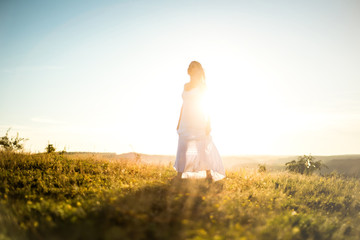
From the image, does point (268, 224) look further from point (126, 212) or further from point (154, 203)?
point (126, 212)

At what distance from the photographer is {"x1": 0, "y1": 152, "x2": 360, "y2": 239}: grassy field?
180 inches

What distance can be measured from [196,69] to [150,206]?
498 centimetres

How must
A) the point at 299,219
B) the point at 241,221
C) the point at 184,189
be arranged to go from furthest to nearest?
1. the point at 184,189
2. the point at 299,219
3. the point at 241,221

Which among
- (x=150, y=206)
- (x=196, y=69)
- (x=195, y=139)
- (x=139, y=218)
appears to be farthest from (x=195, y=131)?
(x=139, y=218)

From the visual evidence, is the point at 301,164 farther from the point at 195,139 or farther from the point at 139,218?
the point at 139,218

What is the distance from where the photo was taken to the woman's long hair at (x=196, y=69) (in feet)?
28.9

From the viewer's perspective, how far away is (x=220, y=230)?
194 inches

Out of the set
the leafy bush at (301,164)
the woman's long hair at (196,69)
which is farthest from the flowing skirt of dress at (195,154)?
the leafy bush at (301,164)

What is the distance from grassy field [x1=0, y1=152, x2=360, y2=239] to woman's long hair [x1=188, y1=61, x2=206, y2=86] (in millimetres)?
3572

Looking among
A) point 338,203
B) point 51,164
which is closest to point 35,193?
point 51,164

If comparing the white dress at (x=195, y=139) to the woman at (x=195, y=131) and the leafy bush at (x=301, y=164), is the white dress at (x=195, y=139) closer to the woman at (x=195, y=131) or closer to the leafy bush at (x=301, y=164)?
the woman at (x=195, y=131)

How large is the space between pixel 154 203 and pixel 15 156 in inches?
334

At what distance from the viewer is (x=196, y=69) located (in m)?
8.80

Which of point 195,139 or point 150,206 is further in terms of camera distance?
point 195,139
